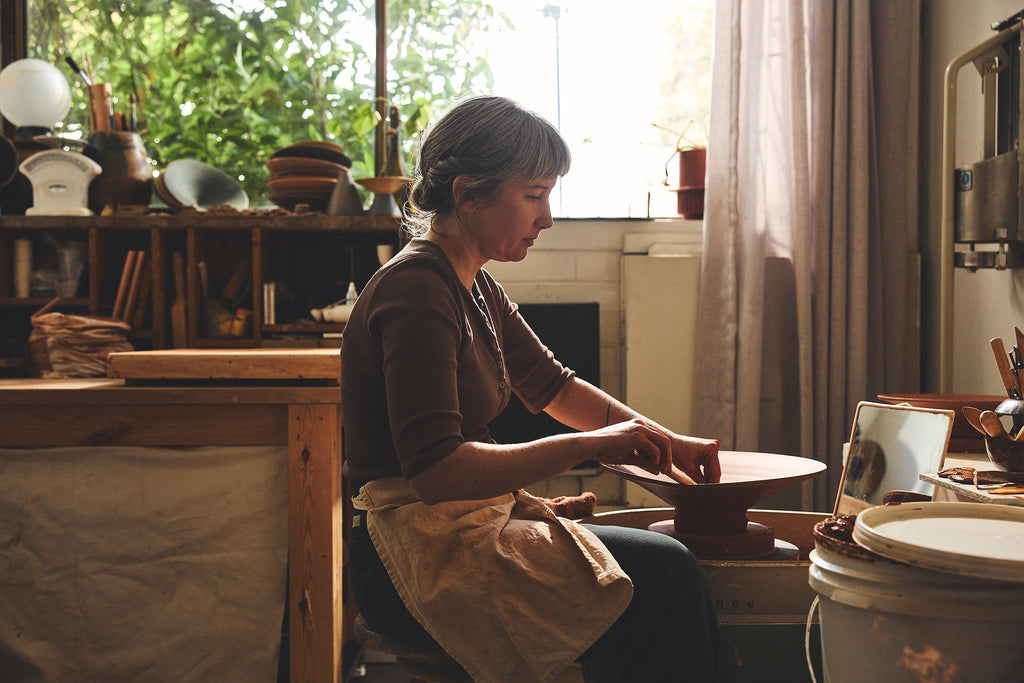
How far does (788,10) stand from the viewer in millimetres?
2766

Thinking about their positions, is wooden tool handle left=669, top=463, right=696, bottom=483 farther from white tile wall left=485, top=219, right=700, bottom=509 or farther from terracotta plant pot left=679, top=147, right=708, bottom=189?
terracotta plant pot left=679, top=147, right=708, bottom=189

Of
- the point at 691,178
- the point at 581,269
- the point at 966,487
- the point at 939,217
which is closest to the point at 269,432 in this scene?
the point at 581,269

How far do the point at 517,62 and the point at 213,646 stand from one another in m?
2.27

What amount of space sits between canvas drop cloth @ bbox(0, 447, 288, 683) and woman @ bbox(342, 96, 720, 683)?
2.11ft

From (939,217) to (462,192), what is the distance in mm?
2054

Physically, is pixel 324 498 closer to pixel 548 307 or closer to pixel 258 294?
pixel 258 294

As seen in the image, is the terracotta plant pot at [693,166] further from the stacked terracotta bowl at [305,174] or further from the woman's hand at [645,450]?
the woman's hand at [645,450]

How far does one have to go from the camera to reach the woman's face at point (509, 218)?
1.42 m

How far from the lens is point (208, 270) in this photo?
2.83 m

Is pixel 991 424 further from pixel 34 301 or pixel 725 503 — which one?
pixel 34 301

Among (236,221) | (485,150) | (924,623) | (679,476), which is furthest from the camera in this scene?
(236,221)

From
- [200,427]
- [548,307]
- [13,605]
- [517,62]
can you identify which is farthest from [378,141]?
[13,605]

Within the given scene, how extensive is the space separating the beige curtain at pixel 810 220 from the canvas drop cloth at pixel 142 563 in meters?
1.55

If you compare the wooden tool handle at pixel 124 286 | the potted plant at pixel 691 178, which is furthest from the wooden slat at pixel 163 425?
the potted plant at pixel 691 178
